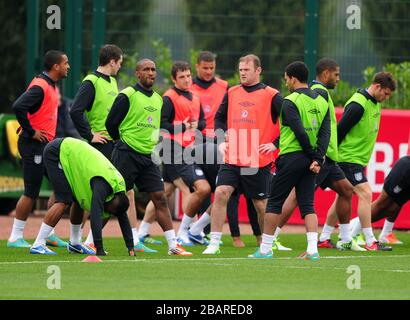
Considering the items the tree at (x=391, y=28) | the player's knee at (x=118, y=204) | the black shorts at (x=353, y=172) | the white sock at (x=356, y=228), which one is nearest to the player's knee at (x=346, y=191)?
the black shorts at (x=353, y=172)

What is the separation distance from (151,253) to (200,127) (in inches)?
94.3

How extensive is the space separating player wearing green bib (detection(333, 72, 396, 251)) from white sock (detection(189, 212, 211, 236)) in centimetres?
209

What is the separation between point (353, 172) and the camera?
58.1 feet

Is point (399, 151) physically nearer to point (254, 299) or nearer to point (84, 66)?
point (84, 66)

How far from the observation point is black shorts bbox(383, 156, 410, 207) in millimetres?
18344

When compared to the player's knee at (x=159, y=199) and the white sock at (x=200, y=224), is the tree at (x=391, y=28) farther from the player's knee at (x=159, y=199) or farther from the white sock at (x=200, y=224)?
the player's knee at (x=159, y=199)

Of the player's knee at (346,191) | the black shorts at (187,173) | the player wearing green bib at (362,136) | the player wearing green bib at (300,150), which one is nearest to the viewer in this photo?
the player wearing green bib at (300,150)

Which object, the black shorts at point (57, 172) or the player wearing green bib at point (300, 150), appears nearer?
the player wearing green bib at point (300, 150)

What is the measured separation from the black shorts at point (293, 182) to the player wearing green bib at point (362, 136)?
6.66 feet

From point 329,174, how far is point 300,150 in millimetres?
1859

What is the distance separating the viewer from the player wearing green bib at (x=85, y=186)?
1533 cm

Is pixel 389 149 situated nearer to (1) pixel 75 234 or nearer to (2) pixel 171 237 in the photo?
(2) pixel 171 237

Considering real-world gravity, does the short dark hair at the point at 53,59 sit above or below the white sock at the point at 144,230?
above
